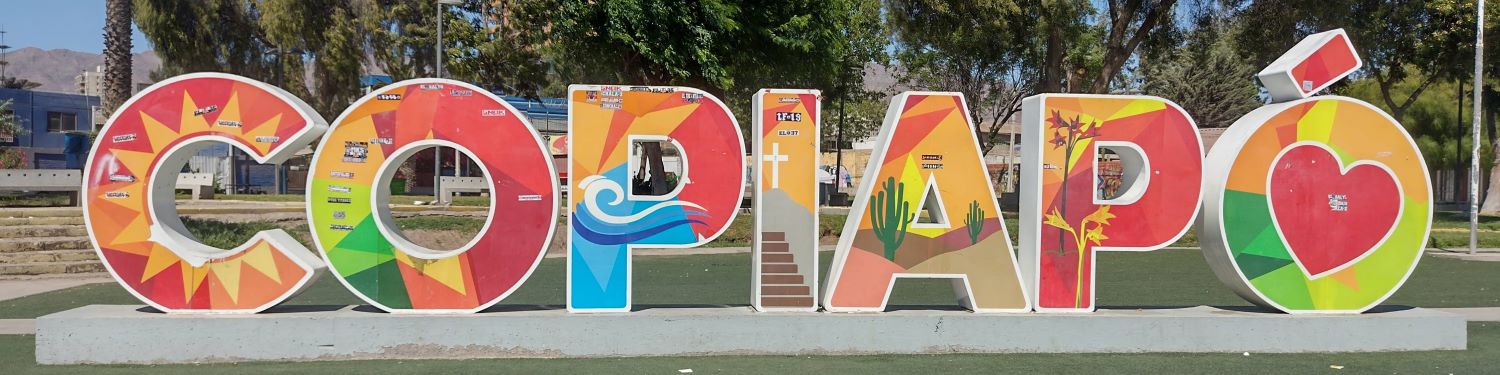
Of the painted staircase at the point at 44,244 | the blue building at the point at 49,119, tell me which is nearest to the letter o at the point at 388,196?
the painted staircase at the point at 44,244

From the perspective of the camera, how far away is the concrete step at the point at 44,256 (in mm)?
17017

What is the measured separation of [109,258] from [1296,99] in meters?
9.34

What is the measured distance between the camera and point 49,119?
64.3m

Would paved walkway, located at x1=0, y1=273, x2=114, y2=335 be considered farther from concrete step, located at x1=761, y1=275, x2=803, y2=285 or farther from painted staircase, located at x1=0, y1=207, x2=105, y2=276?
concrete step, located at x1=761, y1=275, x2=803, y2=285

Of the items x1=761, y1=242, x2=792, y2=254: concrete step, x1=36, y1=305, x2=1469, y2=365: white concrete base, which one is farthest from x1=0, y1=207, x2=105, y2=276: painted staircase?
x1=761, y1=242, x2=792, y2=254: concrete step

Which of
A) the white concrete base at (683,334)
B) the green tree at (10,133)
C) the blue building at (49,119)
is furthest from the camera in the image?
the blue building at (49,119)

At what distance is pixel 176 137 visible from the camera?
8.56 metres

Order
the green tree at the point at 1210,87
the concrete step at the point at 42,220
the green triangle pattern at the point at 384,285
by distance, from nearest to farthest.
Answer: the green triangle pattern at the point at 384,285
the concrete step at the point at 42,220
the green tree at the point at 1210,87

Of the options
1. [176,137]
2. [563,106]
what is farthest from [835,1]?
[563,106]

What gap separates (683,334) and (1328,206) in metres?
5.32

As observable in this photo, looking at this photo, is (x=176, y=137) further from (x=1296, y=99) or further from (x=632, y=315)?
(x=1296, y=99)

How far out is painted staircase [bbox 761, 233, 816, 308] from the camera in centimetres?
905

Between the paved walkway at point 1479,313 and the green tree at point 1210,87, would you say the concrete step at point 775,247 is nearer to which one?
the paved walkway at point 1479,313

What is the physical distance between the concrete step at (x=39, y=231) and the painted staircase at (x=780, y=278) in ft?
46.2
